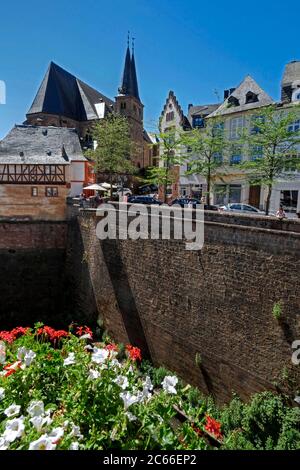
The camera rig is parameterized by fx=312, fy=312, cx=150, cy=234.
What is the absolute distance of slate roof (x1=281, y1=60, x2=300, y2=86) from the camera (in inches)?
890

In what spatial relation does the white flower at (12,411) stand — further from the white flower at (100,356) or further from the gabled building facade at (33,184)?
the gabled building facade at (33,184)

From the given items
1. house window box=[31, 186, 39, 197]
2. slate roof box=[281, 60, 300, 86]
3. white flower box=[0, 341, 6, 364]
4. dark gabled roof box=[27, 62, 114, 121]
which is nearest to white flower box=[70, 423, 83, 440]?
white flower box=[0, 341, 6, 364]

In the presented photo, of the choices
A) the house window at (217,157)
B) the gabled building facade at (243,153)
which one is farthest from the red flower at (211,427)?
the gabled building facade at (243,153)

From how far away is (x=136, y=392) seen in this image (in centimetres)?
455

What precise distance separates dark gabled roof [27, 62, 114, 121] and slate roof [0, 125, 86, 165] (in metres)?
20.2

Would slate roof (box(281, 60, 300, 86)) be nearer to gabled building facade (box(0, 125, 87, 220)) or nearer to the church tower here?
gabled building facade (box(0, 125, 87, 220))

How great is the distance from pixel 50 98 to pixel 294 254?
134ft

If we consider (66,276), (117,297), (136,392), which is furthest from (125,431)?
(66,276)

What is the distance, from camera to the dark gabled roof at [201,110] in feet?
94.3

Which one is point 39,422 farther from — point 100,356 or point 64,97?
point 64,97

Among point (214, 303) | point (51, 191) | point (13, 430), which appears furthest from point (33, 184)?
point (13, 430)

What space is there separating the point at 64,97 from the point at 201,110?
21.6m

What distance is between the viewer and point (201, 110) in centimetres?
2977

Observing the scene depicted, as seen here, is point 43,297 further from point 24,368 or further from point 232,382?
point 24,368
